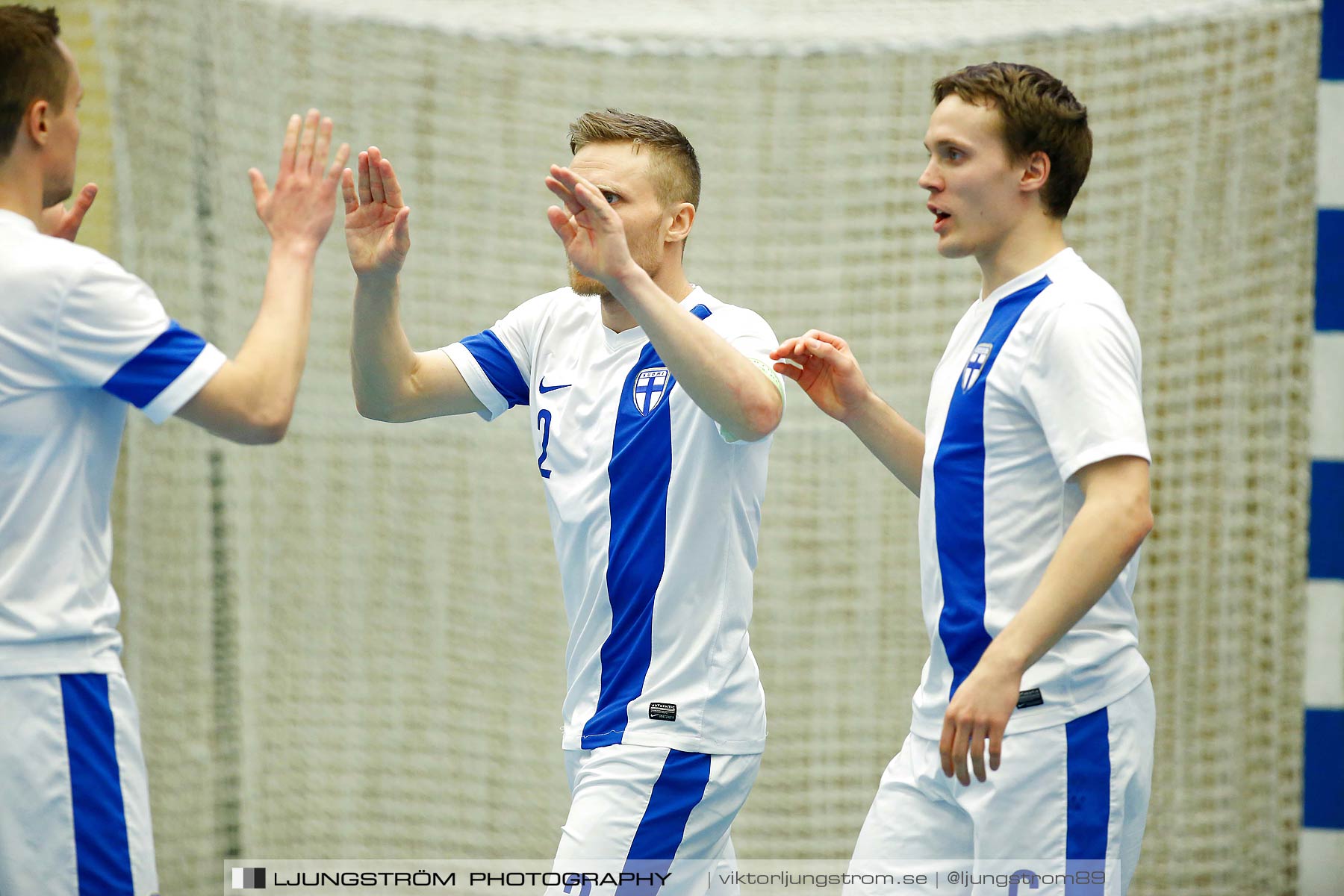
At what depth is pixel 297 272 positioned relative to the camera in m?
2.23

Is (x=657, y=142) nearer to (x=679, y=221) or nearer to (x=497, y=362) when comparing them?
(x=679, y=221)

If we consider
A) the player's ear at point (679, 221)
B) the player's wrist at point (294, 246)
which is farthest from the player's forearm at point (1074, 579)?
the player's wrist at point (294, 246)

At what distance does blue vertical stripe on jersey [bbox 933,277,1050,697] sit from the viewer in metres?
2.41

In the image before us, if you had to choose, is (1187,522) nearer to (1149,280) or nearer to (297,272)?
(1149,280)

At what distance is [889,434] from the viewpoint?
2.81 metres

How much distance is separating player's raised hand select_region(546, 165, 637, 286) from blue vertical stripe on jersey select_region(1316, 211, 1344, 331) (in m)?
3.45

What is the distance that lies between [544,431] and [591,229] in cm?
52

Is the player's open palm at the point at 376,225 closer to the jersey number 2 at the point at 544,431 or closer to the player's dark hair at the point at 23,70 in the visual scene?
the jersey number 2 at the point at 544,431

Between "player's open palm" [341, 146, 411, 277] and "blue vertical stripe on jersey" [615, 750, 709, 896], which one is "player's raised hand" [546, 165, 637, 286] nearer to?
"player's open palm" [341, 146, 411, 277]

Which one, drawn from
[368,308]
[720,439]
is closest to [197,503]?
[368,308]

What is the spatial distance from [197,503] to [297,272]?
2871 millimetres

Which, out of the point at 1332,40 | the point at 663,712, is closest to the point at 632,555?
the point at 663,712

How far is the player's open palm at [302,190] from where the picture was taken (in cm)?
227

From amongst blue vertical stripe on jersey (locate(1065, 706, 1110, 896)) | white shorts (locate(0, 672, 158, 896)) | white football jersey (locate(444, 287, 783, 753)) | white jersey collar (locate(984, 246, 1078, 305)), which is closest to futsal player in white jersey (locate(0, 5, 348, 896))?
white shorts (locate(0, 672, 158, 896))
